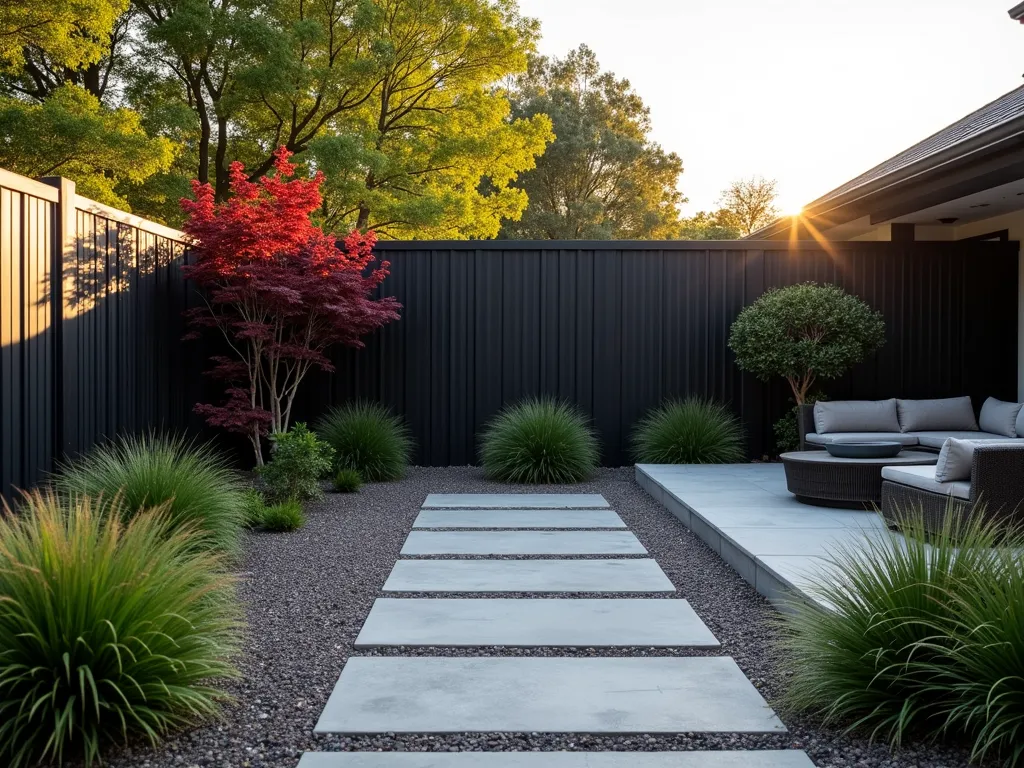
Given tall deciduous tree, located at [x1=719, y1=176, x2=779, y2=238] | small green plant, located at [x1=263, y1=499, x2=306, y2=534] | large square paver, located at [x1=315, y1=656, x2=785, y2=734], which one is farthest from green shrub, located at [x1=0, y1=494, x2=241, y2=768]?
tall deciduous tree, located at [x1=719, y1=176, x2=779, y2=238]

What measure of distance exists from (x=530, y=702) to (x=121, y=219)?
4.99 metres

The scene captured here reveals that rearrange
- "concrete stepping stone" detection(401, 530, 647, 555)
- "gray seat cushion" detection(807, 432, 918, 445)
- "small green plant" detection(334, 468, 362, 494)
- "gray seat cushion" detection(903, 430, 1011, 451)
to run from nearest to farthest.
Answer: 1. "concrete stepping stone" detection(401, 530, 647, 555)
2. "gray seat cushion" detection(903, 430, 1011, 451)
3. "gray seat cushion" detection(807, 432, 918, 445)
4. "small green plant" detection(334, 468, 362, 494)

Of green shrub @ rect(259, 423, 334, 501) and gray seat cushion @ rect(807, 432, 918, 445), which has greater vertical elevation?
gray seat cushion @ rect(807, 432, 918, 445)

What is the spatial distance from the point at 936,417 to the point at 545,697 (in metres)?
6.43

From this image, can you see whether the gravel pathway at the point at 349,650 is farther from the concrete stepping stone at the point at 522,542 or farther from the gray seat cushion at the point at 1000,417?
the gray seat cushion at the point at 1000,417

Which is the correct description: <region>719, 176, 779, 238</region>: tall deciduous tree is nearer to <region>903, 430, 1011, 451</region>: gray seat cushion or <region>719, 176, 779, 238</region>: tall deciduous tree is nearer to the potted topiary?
the potted topiary

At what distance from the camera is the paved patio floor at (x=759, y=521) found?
4.22m


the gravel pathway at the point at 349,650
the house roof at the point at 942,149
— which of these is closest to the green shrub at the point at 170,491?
the gravel pathway at the point at 349,650

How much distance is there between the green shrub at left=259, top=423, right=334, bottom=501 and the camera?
6.59 metres

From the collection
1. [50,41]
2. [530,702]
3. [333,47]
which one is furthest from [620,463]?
[333,47]

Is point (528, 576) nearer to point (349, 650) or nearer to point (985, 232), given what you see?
point (349, 650)

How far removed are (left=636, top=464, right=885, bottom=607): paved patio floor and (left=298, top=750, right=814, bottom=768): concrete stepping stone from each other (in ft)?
3.17

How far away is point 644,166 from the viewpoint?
27.6 m

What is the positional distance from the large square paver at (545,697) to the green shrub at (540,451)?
16.1ft
